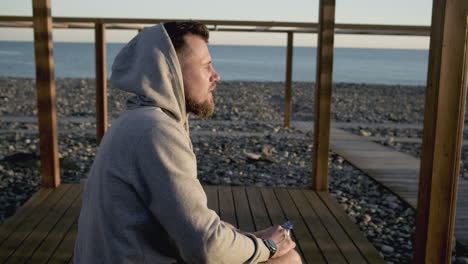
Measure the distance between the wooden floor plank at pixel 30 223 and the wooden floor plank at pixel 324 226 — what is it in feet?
6.25

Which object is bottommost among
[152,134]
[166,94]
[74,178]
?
[74,178]

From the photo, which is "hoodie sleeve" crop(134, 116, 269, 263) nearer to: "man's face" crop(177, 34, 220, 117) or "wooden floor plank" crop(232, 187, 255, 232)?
"man's face" crop(177, 34, 220, 117)

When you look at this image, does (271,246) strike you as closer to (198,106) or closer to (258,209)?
(198,106)

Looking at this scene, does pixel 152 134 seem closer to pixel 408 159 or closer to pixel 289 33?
pixel 408 159

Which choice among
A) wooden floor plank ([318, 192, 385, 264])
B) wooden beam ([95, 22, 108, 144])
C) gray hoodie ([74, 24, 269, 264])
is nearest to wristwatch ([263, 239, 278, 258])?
gray hoodie ([74, 24, 269, 264])

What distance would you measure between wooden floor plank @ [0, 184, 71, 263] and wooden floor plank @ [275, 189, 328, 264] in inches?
69.8

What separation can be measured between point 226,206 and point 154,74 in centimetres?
265

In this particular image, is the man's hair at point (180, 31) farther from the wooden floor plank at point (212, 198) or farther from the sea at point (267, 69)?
the sea at point (267, 69)

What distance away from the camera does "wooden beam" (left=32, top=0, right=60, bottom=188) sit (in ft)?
14.5

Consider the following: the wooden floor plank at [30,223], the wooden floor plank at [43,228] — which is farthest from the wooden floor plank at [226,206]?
the wooden floor plank at [30,223]

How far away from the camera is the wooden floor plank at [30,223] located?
3.18m

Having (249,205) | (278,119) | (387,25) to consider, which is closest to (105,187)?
(249,205)

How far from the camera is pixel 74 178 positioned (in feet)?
19.2

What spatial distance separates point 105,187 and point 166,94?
348 mm
